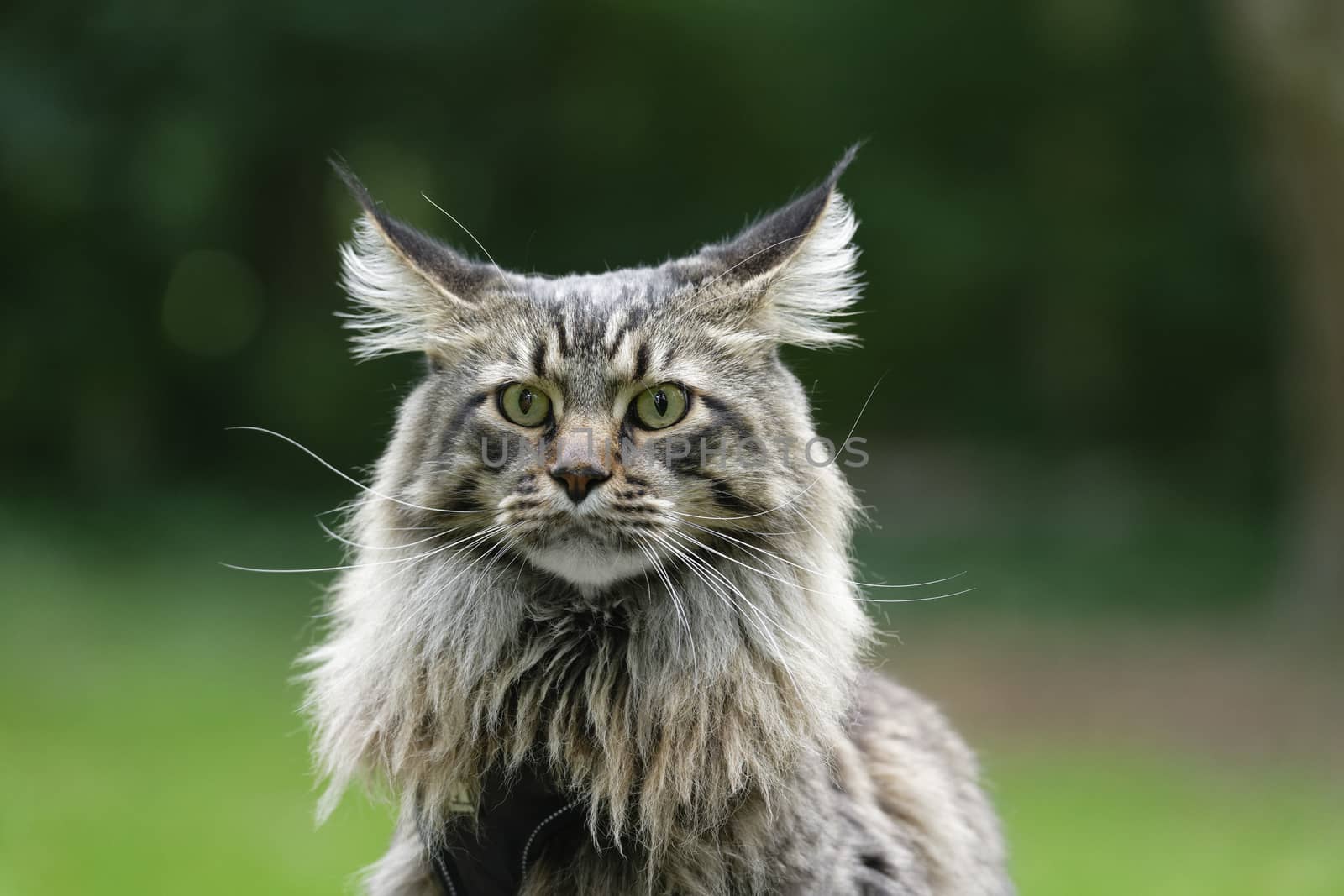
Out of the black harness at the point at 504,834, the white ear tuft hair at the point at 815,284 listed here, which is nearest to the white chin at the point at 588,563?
the black harness at the point at 504,834

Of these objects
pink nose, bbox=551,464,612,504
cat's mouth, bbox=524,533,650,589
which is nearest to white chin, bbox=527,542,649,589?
cat's mouth, bbox=524,533,650,589

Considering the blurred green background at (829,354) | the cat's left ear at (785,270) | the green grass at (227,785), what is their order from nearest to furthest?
the cat's left ear at (785,270)
the green grass at (227,785)
the blurred green background at (829,354)

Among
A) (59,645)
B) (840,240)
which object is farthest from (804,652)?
(59,645)

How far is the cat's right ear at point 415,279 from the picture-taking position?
3.13 m

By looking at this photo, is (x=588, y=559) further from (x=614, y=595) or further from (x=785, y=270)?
(x=785, y=270)

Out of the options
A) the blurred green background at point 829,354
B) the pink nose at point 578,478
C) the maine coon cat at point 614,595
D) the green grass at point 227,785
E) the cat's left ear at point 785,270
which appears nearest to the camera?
the pink nose at point 578,478

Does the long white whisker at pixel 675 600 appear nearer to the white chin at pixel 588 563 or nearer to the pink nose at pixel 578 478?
the white chin at pixel 588 563

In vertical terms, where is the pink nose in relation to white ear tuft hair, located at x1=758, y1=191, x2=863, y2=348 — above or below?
below

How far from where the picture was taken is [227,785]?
6.58 m

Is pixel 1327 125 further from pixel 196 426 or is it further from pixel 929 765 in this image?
pixel 196 426

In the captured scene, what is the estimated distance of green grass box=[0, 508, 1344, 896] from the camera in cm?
561

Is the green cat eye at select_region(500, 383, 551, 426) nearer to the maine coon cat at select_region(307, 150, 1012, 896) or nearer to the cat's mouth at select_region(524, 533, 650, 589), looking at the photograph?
the maine coon cat at select_region(307, 150, 1012, 896)

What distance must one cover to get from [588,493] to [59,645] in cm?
682

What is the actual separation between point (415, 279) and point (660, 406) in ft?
2.38
